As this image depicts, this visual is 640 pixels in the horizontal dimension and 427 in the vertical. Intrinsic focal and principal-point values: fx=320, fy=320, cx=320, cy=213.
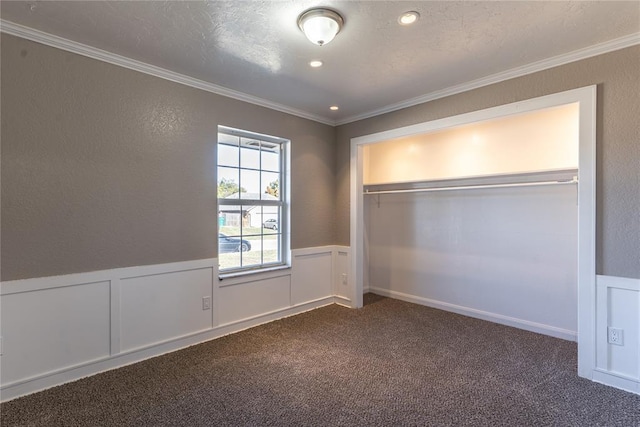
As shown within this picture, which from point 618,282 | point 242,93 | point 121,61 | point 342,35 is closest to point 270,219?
point 242,93

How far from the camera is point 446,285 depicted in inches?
161

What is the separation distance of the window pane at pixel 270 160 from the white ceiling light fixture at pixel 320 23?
5.94ft

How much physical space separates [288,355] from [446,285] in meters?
2.31

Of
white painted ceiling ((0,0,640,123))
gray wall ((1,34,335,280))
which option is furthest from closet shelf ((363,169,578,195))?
gray wall ((1,34,335,280))

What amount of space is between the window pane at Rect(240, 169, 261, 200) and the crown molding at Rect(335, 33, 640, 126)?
1.67 metres

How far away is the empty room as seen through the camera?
6.77 ft

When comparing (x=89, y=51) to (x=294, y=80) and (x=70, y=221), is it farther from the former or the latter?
(x=294, y=80)

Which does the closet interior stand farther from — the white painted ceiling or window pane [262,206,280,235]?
window pane [262,206,280,235]

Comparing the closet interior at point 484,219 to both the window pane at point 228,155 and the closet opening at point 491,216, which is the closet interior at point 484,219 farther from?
the window pane at point 228,155

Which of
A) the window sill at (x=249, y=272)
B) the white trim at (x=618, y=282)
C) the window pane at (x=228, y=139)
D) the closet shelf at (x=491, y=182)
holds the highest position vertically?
the window pane at (x=228, y=139)

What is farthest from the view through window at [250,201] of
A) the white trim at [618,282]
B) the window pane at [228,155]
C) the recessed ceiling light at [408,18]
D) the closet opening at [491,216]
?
the white trim at [618,282]

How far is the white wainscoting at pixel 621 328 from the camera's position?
7.38 ft

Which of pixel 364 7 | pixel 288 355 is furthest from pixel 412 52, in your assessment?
pixel 288 355

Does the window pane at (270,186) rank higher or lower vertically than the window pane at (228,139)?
lower
